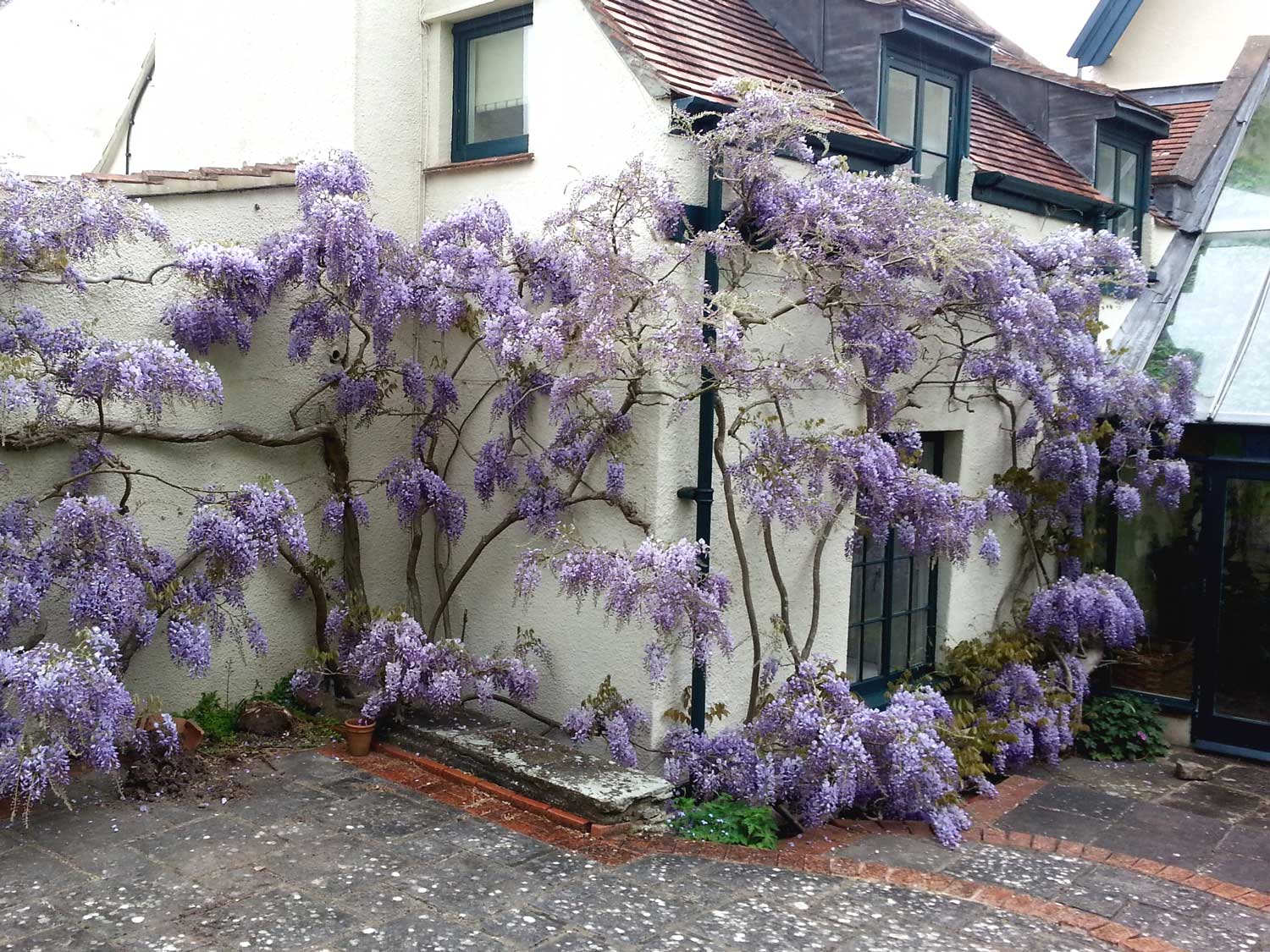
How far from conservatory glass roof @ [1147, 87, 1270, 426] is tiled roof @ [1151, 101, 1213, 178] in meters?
0.64

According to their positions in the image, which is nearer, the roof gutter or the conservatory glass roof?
the roof gutter

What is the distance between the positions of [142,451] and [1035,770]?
6695 millimetres

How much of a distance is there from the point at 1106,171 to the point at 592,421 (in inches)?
254

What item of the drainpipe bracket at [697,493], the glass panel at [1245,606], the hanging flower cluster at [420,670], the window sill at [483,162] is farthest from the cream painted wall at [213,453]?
the glass panel at [1245,606]

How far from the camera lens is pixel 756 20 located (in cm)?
867

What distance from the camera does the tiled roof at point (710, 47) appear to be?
7105 millimetres

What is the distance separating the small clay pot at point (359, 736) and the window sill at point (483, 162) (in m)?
3.83

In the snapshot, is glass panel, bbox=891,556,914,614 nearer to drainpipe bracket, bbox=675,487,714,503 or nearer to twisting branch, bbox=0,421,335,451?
drainpipe bracket, bbox=675,487,714,503

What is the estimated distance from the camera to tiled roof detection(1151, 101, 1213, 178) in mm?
11789

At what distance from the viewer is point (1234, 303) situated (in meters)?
10.1

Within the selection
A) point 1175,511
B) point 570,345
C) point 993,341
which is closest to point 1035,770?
point 1175,511

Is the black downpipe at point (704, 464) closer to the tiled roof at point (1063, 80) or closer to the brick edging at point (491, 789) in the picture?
the brick edging at point (491, 789)

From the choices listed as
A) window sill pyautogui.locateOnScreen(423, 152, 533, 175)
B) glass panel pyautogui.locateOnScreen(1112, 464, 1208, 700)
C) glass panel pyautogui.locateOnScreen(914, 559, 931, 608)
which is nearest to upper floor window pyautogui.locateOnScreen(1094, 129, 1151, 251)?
glass panel pyautogui.locateOnScreen(1112, 464, 1208, 700)

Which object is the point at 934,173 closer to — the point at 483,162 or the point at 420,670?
the point at 483,162
